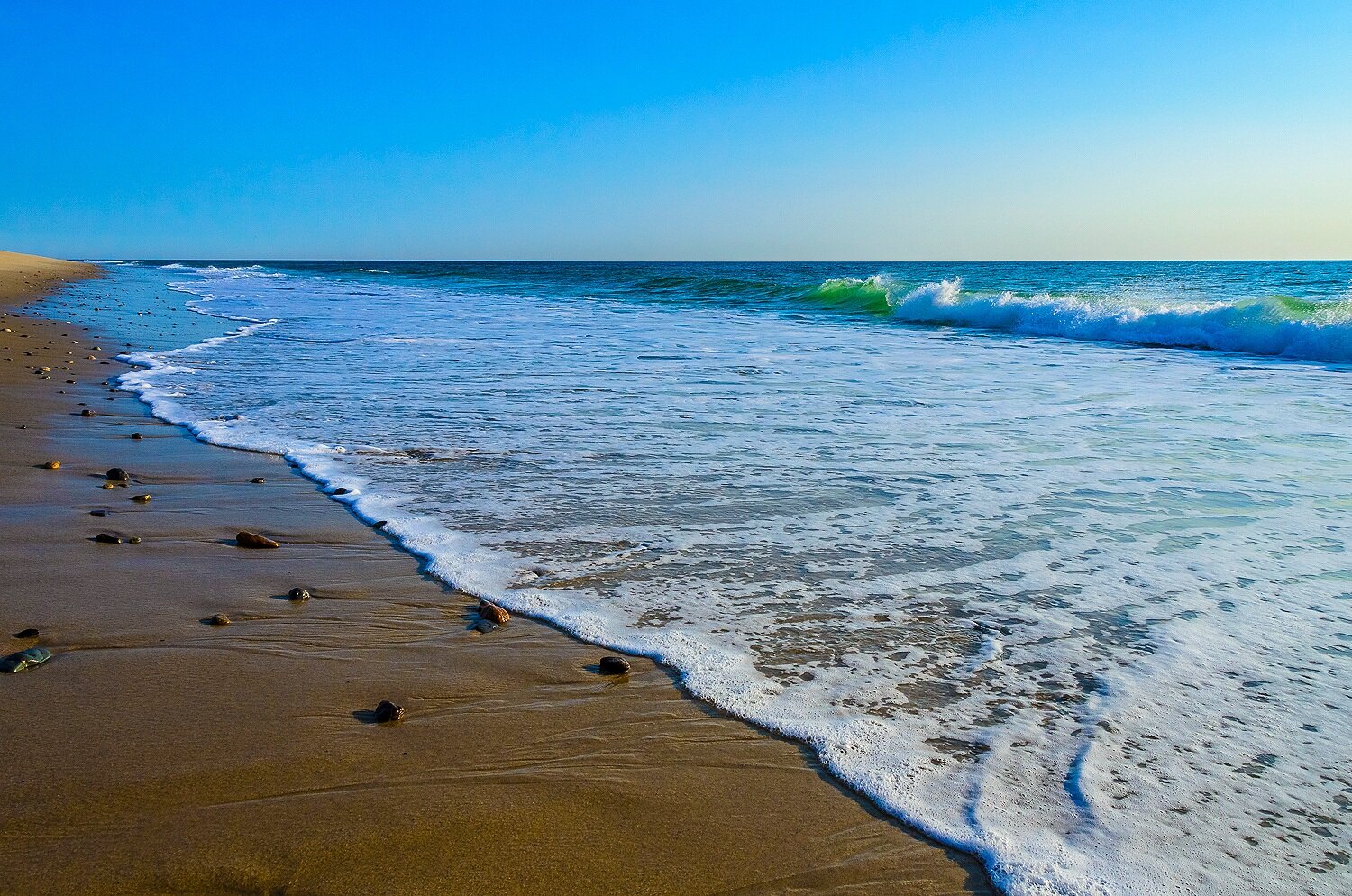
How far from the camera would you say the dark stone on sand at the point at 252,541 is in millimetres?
3613

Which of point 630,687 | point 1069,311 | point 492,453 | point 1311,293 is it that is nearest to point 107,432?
point 492,453

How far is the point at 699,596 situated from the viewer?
123 inches

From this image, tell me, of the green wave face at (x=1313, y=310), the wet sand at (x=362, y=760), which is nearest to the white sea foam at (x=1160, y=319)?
the green wave face at (x=1313, y=310)

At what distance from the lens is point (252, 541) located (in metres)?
3.61

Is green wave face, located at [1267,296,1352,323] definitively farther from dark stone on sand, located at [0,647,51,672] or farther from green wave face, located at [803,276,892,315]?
dark stone on sand, located at [0,647,51,672]

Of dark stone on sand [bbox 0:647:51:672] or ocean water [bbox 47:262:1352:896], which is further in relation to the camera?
dark stone on sand [bbox 0:647:51:672]

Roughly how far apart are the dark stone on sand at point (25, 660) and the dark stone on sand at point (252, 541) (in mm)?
1107

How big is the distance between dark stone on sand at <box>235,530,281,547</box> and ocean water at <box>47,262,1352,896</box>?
19.5 inches

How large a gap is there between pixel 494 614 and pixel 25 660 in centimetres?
127

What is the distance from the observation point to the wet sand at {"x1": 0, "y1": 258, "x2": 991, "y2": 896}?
1.70 metres

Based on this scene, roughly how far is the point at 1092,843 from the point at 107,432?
6224 millimetres

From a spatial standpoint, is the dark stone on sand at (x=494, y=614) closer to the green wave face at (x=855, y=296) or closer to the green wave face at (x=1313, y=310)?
the green wave face at (x=1313, y=310)

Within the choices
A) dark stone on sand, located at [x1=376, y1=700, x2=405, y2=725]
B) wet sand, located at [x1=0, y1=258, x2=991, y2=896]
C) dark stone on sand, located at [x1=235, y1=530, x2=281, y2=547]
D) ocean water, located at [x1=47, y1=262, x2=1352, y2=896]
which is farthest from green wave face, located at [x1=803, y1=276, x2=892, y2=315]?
dark stone on sand, located at [x1=376, y1=700, x2=405, y2=725]

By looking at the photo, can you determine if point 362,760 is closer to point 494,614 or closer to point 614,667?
point 614,667
